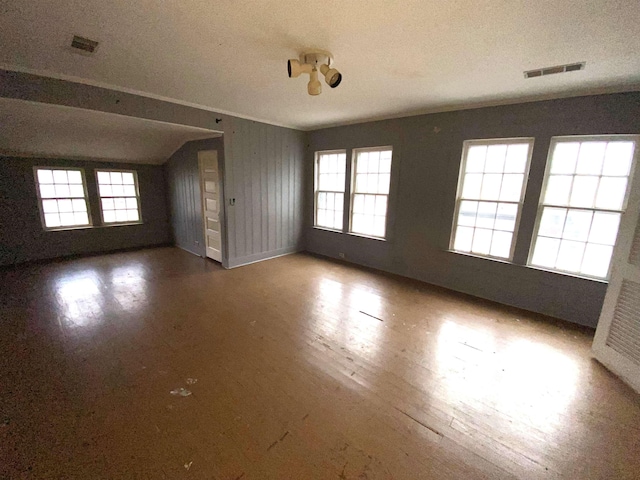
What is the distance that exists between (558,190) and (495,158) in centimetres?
81

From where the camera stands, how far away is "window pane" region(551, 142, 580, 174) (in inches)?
114

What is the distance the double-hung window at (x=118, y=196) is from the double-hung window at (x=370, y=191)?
5.04 m

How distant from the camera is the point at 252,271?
14.8 feet

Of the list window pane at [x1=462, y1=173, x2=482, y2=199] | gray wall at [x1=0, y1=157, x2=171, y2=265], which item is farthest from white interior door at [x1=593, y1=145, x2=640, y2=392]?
gray wall at [x1=0, y1=157, x2=171, y2=265]

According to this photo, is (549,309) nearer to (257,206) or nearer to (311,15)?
(311,15)

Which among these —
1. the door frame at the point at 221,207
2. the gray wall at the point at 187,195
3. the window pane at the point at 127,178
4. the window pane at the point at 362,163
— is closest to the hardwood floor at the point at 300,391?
the door frame at the point at 221,207

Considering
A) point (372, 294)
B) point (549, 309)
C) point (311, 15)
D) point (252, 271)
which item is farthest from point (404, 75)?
point (252, 271)

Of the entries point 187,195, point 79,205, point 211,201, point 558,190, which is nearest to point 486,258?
point 558,190

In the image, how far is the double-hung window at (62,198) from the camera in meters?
4.64

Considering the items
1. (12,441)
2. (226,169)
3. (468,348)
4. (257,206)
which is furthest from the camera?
(257,206)

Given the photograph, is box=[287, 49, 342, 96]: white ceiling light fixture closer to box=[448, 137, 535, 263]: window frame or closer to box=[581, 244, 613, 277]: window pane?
box=[448, 137, 535, 263]: window frame

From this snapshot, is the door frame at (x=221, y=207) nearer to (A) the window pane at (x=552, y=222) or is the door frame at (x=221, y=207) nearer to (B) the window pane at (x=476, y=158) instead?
(B) the window pane at (x=476, y=158)

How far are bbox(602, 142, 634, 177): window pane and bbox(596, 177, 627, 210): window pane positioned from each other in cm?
7

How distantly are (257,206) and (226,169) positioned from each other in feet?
2.93
